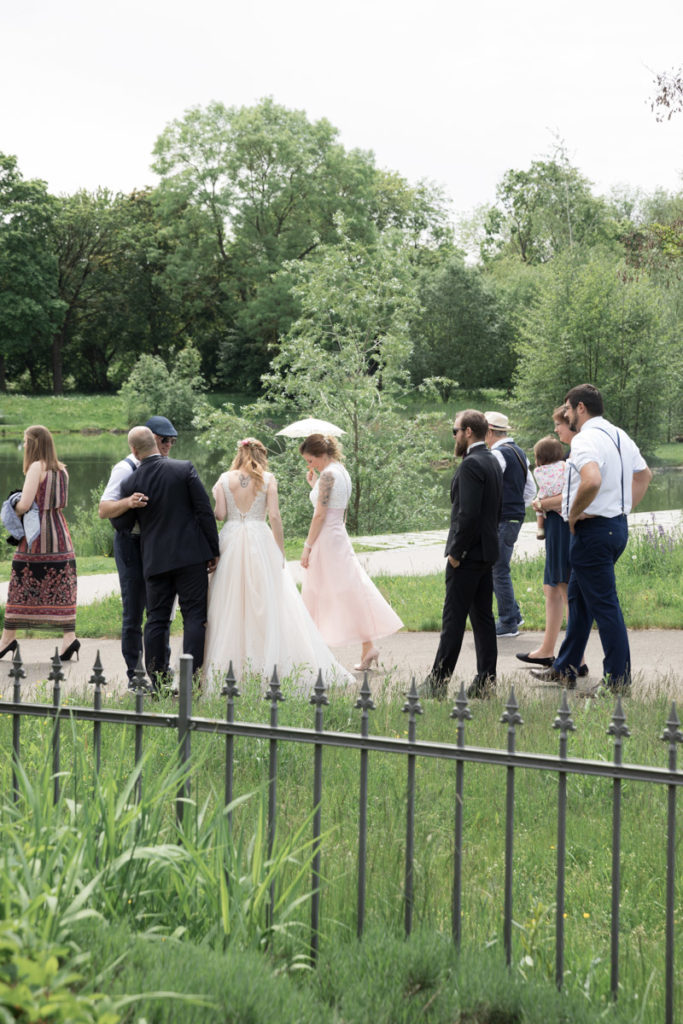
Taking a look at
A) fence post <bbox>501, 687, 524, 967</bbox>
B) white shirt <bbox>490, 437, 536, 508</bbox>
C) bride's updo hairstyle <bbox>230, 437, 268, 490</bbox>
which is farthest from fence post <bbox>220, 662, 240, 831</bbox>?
white shirt <bbox>490, 437, 536, 508</bbox>

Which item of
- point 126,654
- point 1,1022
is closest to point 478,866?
point 1,1022

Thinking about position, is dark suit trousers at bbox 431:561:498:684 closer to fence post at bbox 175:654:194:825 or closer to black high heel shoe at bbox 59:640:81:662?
black high heel shoe at bbox 59:640:81:662

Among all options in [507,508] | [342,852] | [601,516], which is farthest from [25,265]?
[342,852]

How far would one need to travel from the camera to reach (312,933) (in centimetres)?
342

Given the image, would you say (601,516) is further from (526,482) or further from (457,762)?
(457,762)

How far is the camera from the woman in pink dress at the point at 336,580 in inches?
345

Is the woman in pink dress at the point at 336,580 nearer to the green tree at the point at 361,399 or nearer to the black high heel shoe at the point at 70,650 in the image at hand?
the black high heel shoe at the point at 70,650

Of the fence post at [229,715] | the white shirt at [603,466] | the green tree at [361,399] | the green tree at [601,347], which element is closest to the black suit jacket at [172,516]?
the white shirt at [603,466]

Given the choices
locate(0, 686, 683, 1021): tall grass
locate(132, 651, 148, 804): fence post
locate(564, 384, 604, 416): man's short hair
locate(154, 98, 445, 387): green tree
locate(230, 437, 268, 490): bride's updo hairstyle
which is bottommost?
locate(0, 686, 683, 1021): tall grass

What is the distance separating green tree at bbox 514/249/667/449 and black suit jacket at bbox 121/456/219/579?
127 ft

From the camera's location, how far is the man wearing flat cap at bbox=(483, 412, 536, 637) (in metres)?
9.80

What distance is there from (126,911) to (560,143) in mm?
65253

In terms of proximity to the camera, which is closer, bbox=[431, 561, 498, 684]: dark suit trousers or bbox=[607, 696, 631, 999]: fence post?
bbox=[607, 696, 631, 999]: fence post

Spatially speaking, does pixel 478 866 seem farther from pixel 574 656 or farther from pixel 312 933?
pixel 574 656
